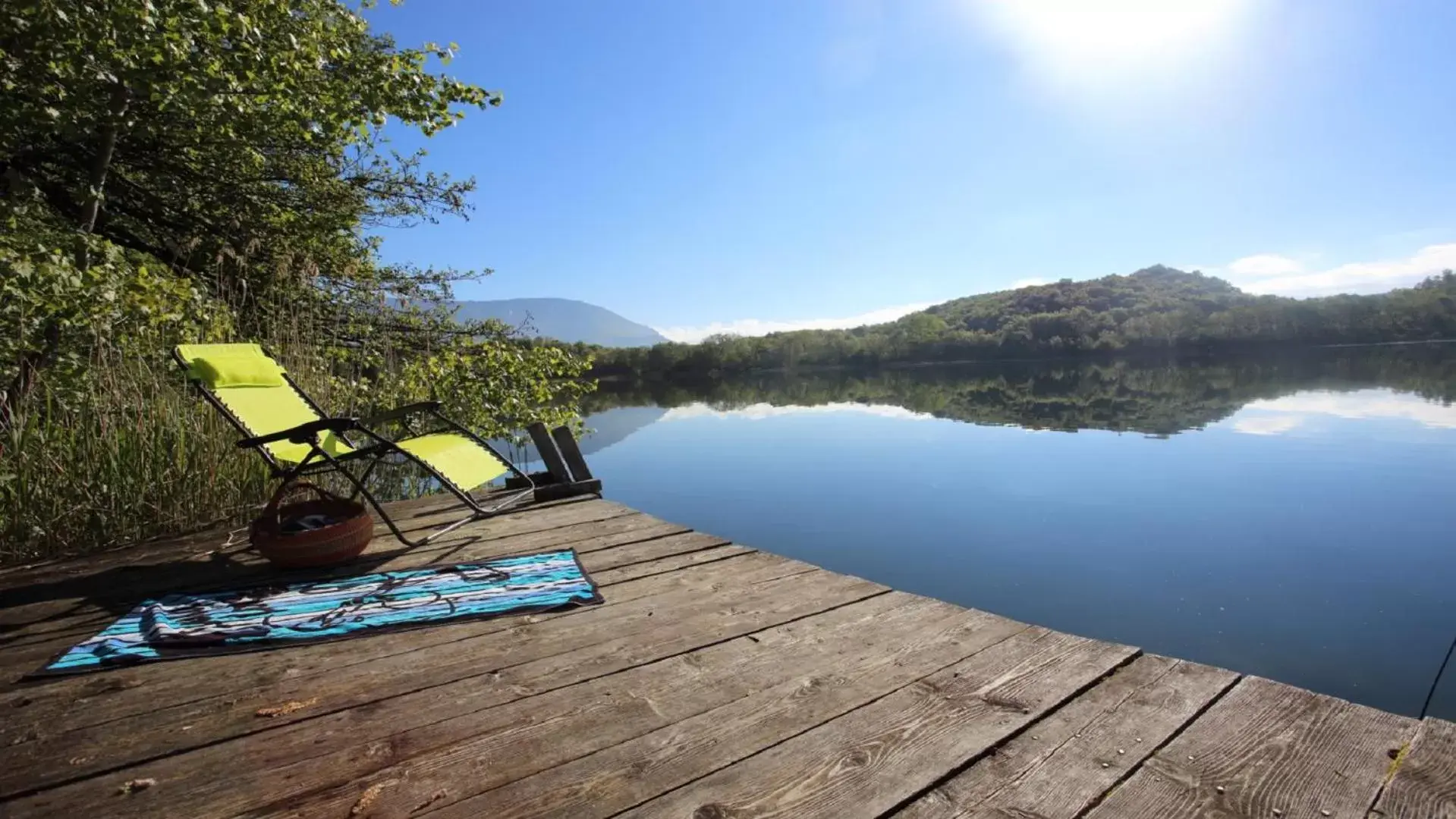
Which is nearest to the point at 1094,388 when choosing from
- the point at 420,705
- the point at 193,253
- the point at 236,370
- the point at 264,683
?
the point at 193,253

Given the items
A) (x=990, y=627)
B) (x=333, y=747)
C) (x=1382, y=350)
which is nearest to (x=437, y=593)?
(x=333, y=747)

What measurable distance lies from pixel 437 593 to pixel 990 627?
1.74 m

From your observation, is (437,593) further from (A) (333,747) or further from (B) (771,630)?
(B) (771,630)

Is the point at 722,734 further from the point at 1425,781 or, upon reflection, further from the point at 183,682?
the point at 183,682

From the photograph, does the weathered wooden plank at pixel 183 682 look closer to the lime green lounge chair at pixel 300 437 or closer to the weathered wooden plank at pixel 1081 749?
the lime green lounge chair at pixel 300 437

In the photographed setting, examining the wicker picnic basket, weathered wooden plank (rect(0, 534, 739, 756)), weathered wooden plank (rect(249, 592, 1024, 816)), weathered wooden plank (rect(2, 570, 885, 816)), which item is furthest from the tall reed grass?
weathered wooden plank (rect(249, 592, 1024, 816))

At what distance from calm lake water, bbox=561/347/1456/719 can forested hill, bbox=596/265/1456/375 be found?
92.7 feet

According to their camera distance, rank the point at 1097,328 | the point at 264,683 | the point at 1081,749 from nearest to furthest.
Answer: the point at 1081,749, the point at 264,683, the point at 1097,328

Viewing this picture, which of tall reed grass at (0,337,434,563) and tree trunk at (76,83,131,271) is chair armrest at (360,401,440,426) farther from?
tree trunk at (76,83,131,271)

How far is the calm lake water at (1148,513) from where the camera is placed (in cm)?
477

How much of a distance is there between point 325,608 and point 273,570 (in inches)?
29.5

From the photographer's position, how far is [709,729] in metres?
1.37

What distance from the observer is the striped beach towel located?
1.89 meters

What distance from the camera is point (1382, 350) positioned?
40562mm
